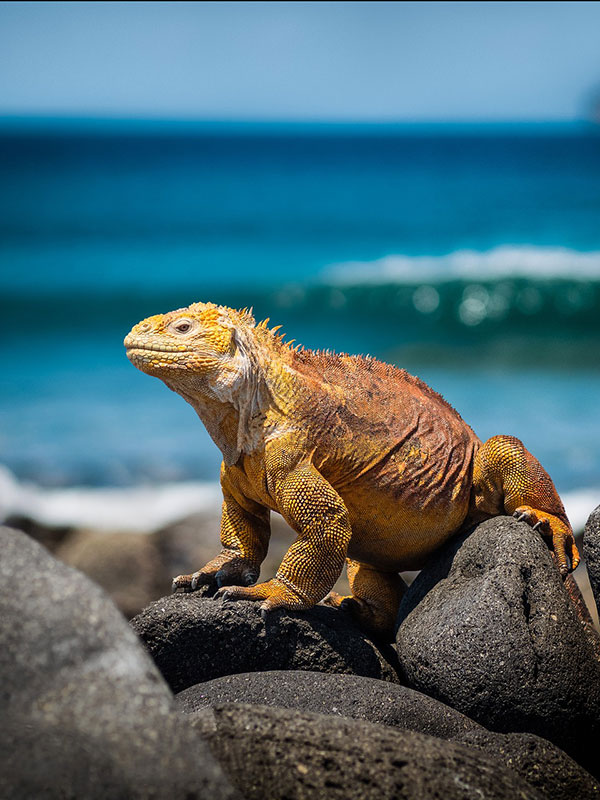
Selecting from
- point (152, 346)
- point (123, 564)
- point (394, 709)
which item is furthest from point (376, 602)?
point (123, 564)

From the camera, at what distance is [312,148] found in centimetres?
3934

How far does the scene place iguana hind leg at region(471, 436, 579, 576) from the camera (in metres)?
5.28

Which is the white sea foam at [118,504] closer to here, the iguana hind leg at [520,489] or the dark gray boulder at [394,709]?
the iguana hind leg at [520,489]

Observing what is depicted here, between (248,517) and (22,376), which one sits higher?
(248,517)

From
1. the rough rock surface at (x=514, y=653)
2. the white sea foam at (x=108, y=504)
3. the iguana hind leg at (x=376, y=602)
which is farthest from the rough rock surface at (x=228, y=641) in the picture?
the white sea foam at (x=108, y=504)

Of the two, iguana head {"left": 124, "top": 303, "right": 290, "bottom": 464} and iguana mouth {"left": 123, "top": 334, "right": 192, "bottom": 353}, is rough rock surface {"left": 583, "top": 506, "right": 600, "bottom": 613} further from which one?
iguana mouth {"left": 123, "top": 334, "right": 192, "bottom": 353}

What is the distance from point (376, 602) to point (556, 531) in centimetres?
122

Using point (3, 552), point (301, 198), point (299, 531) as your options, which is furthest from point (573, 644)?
point (301, 198)

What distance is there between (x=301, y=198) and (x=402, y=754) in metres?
29.0

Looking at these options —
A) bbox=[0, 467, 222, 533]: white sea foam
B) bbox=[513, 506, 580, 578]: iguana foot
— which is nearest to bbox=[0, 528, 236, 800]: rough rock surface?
bbox=[513, 506, 580, 578]: iguana foot

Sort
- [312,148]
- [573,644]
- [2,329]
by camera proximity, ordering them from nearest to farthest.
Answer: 1. [573,644]
2. [2,329]
3. [312,148]

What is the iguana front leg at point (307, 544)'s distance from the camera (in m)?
4.87

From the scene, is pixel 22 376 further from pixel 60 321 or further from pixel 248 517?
pixel 248 517

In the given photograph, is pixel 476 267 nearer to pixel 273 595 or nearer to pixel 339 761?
pixel 273 595
